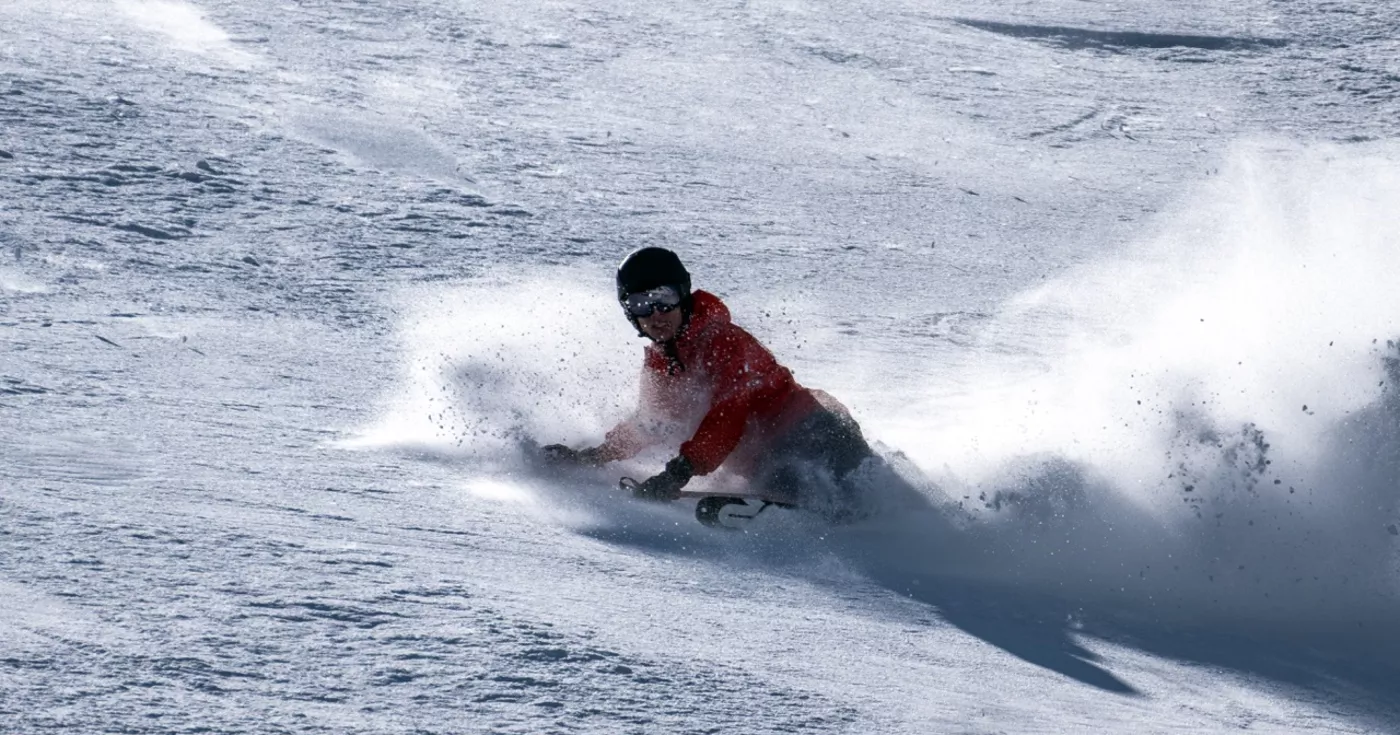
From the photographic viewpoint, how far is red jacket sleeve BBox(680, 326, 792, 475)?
242 inches

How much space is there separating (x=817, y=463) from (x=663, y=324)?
0.79 metres

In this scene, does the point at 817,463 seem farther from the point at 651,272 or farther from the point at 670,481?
the point at 651,272

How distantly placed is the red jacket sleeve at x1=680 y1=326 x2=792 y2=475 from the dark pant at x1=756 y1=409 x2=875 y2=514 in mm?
195

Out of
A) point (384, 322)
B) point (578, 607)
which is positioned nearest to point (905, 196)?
point (384, 322)

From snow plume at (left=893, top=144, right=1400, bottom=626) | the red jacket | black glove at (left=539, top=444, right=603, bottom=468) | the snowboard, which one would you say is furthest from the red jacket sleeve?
snow plume at (left=893, top=144, right=1400, bottom=626)

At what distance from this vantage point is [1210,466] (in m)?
6.58

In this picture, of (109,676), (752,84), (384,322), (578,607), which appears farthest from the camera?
(752,84)

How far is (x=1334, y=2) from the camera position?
21.2 meters

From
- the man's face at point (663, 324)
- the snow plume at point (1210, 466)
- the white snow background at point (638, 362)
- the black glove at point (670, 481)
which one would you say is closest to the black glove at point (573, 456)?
the white snow background at point (638, 362)

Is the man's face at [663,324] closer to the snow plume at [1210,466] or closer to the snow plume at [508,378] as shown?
the snow plume at [508,378]

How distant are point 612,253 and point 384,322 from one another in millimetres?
2549

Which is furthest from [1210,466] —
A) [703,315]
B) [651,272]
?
[651,272]

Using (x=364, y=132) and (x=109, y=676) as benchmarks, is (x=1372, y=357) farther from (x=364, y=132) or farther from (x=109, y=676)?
(x=364, y=132)

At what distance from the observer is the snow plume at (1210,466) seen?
241 inches
